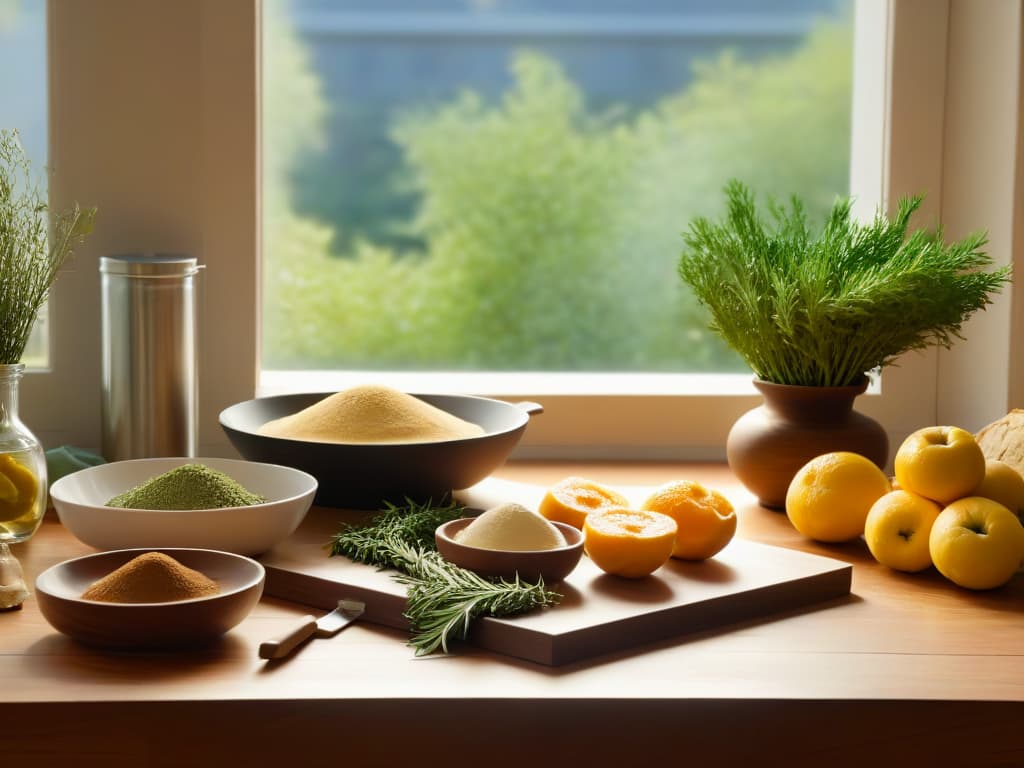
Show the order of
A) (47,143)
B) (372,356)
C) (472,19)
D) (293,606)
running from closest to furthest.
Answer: (293,606)
(47,143)
(472,19)
(372,356)

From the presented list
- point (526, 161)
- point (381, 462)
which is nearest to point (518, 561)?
point (381, 462)

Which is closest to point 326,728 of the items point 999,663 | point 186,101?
point 999,663

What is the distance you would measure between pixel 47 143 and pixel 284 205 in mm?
2505

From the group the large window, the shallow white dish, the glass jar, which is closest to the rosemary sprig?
the shallow white dish

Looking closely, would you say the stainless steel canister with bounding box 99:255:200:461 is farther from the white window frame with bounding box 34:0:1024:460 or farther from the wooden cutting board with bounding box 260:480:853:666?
the wooden cutting board with bounding box 260:480:853:666

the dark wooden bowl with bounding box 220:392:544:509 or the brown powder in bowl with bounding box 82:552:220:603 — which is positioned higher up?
the dark wooden bowl with bounding box 220:392:544:509

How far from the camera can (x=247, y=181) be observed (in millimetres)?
1463

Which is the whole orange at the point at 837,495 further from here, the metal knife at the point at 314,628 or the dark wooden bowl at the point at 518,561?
the metal knife at the point at 314,628

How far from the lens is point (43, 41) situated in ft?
4.72

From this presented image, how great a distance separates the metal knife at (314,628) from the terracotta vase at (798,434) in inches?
20.0

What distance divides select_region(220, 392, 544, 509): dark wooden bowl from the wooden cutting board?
0.08 metres

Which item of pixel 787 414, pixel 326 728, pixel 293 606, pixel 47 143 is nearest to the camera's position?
pixel 326 728

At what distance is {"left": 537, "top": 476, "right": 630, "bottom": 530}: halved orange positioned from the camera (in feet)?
3.42

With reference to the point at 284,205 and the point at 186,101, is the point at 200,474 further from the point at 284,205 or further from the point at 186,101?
the point at 284,205
